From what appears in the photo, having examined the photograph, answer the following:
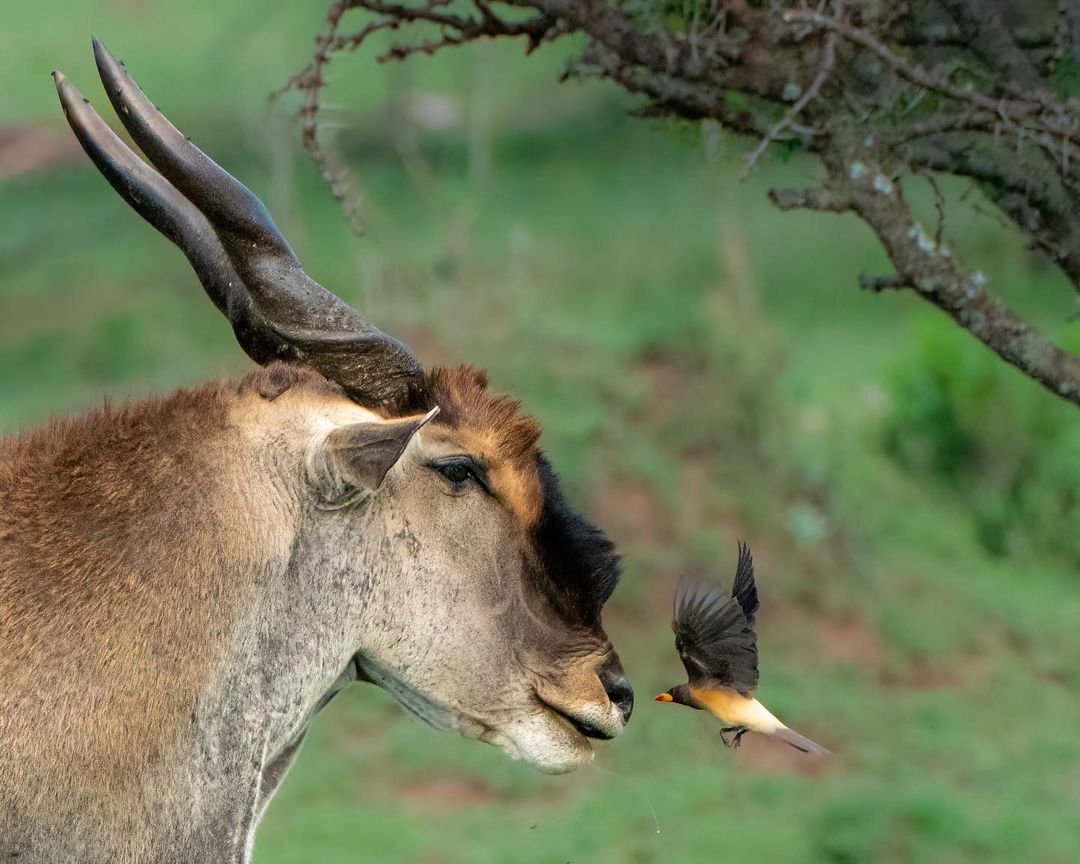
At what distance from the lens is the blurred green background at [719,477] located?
29.5 ft

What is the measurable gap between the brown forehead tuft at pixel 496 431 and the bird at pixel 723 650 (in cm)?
63

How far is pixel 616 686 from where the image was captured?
388 centimetres

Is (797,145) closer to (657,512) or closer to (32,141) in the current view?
(657,512)

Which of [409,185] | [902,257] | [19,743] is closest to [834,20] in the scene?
[902,257]

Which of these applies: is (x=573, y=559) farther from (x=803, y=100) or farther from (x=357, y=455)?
(x=803, y=100)

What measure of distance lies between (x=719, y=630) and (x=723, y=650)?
0.05 m

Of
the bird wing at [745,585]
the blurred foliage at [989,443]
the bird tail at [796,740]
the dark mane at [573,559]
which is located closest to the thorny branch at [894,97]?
the bird wing at [745,585]

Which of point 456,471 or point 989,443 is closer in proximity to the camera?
point 456,471

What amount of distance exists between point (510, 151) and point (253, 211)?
61.5 feet

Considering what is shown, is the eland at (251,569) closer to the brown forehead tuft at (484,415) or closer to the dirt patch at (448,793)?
the brown forehead tuft at (484,415)

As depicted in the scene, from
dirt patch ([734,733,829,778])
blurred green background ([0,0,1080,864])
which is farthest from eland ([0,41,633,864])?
dirt patch ([734,733,829,778])

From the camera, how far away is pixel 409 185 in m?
20.6

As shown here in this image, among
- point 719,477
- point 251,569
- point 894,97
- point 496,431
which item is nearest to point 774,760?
point 719,477

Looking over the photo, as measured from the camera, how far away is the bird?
4.20 meters
